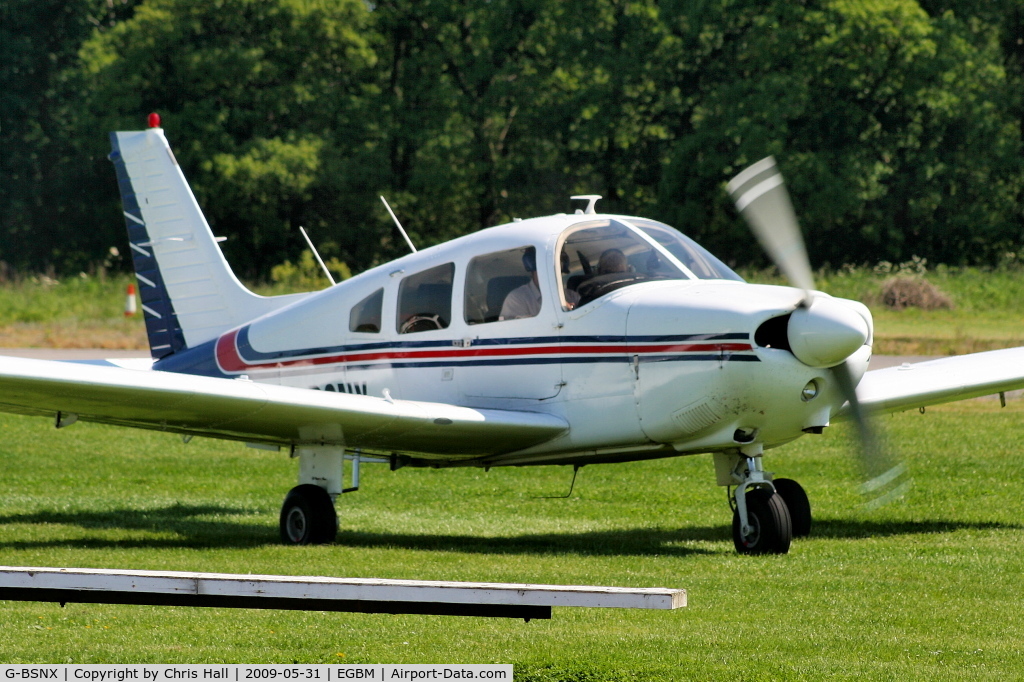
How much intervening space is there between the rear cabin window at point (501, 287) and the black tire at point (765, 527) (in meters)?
2.04

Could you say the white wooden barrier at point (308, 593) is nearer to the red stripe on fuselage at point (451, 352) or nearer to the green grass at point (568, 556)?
the green grass at point (568, 556)

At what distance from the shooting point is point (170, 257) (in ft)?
42.6

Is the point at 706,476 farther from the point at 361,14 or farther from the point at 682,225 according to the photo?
the point at 361,14

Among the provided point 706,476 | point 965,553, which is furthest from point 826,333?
point 706,476

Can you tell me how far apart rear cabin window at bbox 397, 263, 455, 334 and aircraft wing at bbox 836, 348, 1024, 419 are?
315cm

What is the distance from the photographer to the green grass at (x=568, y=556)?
6.27m

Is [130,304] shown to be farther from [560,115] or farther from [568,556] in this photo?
[568,556]

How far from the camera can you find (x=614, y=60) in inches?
1889

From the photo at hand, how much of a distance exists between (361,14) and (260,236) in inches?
345

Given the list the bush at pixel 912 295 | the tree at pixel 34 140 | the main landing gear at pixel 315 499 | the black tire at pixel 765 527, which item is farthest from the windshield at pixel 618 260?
the tree at pixel 34 140

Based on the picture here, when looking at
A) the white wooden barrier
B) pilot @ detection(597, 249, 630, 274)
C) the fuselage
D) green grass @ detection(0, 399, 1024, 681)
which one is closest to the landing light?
the fuselage

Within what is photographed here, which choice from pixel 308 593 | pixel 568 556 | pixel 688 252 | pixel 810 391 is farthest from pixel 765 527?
pixel 308 593

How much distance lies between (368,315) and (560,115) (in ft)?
128

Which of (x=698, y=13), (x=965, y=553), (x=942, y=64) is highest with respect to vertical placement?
(x=698, y=13)
